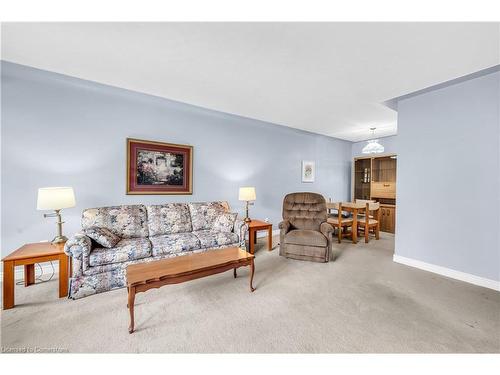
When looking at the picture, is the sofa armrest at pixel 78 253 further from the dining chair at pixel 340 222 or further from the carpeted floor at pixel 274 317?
the dining chair at pixel 340 222

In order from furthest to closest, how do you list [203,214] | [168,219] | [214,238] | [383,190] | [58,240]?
[383,190], [203,214], [168,219], [214,238], [58,240]

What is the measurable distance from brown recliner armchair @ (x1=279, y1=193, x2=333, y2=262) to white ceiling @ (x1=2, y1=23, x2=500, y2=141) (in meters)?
1.69

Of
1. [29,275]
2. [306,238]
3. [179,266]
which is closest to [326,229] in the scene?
[306,238]

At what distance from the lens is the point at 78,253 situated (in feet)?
6.75

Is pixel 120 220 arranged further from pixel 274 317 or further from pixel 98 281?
pixel 274 317

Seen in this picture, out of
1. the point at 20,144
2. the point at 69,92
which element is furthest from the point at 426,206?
the point at 20,144

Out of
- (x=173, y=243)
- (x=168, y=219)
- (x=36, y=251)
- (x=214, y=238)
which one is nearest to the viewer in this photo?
(x=36, y=251)

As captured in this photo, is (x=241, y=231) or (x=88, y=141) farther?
(x=241, y=231)

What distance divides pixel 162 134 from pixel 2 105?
1738 mm

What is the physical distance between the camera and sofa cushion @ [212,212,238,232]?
10.4ft

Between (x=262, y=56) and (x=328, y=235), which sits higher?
(x=262, y=56)

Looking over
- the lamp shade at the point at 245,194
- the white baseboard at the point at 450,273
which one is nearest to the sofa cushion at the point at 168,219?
the lamp shade at the point at 245,194

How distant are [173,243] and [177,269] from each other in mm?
815

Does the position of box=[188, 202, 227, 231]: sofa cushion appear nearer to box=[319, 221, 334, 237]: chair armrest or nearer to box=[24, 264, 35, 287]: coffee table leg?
box=[319, 221, 334, 237]: chair armrest
